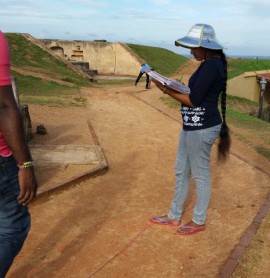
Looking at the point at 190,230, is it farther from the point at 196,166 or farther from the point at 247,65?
the point at 247,65

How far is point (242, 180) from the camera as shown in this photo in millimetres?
5469

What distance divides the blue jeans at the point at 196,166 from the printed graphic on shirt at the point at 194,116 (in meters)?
0.07

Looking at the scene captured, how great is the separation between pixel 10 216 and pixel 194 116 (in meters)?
1.80

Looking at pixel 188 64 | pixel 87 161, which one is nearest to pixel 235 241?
pixel 87 161

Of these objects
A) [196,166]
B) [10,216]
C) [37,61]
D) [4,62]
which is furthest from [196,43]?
[37,61]

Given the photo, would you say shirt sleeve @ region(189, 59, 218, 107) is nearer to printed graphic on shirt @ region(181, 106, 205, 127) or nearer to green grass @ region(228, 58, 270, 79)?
printed graphic on shirt @ region(181, 106, 205, 127)

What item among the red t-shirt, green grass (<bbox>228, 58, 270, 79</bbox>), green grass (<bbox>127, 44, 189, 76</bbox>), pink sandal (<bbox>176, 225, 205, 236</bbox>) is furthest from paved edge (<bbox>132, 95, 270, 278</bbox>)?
green grass (<bbox>127, 44, 189, 76</bbox>)

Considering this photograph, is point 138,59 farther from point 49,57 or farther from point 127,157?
point 127,157

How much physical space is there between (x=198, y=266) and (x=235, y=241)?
575 mm

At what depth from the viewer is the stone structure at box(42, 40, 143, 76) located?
27656 mm

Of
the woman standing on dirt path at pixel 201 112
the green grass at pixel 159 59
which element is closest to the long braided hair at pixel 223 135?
the woman standing on dirt path at pixel 201 112

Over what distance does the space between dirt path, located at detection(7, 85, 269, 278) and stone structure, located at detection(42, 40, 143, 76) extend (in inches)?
834

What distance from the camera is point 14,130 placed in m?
1.96

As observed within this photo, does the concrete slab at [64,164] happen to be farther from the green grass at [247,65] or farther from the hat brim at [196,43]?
the green grass at [247,65]
